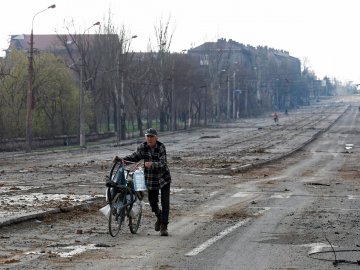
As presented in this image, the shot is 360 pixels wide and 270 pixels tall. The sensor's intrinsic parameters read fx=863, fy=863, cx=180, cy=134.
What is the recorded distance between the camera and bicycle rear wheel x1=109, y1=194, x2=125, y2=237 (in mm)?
13781

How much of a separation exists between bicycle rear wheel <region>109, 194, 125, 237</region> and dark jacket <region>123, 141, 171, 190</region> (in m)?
0.54

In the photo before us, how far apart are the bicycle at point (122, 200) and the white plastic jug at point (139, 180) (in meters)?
0.19

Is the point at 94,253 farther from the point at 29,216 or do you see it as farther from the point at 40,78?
the point at 40,78

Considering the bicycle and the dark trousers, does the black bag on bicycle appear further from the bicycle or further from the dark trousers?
the dark trousers

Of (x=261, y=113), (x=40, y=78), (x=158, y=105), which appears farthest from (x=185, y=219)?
(x=261, y=113)

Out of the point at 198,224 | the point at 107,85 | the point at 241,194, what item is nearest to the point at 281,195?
the point at 241,194

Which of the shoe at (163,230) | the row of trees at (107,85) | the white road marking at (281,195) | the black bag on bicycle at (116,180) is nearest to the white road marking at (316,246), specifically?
the shoe at (163,230)

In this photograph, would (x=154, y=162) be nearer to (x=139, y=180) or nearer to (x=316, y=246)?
(x=139, y=180)

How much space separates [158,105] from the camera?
100m

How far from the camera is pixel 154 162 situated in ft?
46.2

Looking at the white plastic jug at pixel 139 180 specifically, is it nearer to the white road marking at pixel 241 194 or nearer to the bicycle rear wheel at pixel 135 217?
the bicycle rear wheel at pixel 135 217

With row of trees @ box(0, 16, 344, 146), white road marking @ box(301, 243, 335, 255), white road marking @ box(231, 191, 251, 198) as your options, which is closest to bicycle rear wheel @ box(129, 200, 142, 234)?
white road marking @ box(301, 243, 335, 255)

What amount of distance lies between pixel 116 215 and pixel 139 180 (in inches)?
26.6

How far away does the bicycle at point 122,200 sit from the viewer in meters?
13.9
